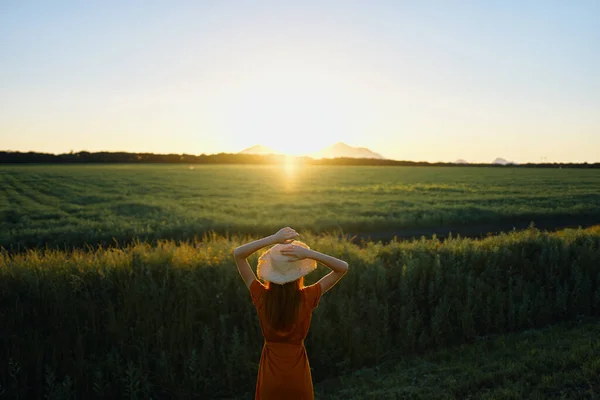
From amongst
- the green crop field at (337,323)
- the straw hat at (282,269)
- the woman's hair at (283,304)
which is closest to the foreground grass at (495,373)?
the green crop field at (337,323)

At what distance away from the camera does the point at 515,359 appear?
7.23 metres

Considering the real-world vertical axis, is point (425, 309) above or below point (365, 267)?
below

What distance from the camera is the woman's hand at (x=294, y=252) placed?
348 cm

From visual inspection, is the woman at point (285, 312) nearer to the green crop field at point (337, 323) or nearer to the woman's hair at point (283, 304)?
the woman's hair at point (283, 304)

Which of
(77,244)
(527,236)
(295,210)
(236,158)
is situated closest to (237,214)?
(295,210)

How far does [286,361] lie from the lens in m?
3.69

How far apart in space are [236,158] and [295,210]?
108 metres

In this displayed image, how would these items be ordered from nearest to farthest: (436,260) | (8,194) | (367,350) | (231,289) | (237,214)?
1. (367,350)
2. (231,289)
3. (436,260)
4. (237,214)
5. (8,194)

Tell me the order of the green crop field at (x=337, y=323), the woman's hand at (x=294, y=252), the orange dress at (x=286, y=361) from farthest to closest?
the green crop field at (x=337, y=323) → the orange dress at (x=286, y=361) → the woman's hand at (x=294, y=252)

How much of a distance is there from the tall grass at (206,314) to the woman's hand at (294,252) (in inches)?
186

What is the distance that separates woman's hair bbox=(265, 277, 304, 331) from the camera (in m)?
3.64

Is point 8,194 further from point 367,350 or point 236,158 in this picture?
point 236,158

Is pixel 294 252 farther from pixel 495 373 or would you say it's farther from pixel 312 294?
pixel 495 373

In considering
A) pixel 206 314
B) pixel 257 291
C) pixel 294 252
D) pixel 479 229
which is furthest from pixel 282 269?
pixel 479 229
